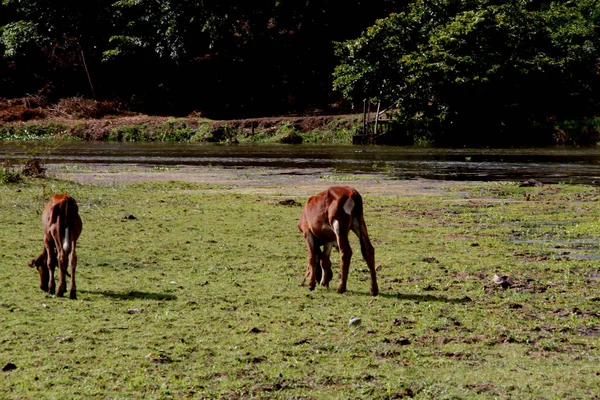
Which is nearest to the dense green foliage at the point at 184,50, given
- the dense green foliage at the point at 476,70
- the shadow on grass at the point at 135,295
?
the dense green foliage at the point at 476,70

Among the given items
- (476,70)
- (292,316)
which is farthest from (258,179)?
(476,70)

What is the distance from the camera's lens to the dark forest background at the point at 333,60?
3875 centimetres

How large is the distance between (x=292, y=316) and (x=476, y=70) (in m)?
32.0

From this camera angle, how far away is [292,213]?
13.9 meters

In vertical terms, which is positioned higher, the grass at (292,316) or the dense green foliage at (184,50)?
the dense green foliage at (184,50)

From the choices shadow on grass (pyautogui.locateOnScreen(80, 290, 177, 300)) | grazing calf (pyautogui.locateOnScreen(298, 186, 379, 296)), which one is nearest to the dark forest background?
grazing calf (pyautogui.locateOnScreen(298, 186, 379, 296))

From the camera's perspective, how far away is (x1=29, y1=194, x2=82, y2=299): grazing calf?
7.55 m

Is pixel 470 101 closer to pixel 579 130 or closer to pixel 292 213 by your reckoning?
pixel 579 130

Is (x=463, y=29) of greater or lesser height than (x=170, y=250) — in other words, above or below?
above

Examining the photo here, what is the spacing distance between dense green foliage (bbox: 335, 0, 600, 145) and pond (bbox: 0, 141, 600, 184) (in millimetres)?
3276

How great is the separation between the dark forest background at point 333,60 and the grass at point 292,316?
2687cm

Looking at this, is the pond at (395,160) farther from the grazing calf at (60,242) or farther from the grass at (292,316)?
the grazing calf at (60,242)

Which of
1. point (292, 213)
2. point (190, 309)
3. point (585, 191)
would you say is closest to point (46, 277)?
point (190, 309)

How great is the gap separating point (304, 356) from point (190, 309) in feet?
5.41
